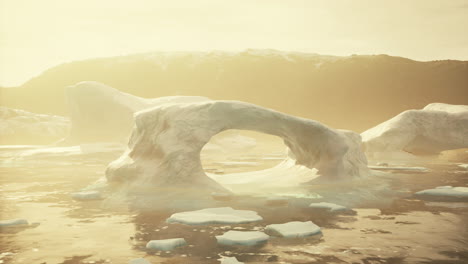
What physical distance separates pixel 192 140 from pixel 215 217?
13.5 feet

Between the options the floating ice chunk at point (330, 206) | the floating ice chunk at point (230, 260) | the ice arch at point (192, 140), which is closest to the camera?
the floating ice chunk at point (230, 260)

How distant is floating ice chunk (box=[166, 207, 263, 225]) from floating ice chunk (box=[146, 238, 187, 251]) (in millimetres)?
1290

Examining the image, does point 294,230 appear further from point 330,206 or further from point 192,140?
point 192,140

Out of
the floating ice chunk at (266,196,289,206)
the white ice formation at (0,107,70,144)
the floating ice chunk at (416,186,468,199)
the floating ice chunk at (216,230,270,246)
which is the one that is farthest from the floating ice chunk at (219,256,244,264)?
the white ice formation at (0,107,70,144)

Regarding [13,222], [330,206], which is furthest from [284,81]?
[13,222]

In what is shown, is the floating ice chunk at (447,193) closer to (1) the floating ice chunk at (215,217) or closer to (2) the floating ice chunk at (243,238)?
(1) the floating ice chunk at (215,217)

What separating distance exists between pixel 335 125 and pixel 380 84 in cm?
1201

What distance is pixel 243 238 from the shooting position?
19.4ft

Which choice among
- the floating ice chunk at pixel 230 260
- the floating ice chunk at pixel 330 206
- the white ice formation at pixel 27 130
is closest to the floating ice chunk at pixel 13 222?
the floating ice chunk at pixel 230 260

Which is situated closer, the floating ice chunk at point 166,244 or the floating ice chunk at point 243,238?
the floating ice chunk at point 166,244

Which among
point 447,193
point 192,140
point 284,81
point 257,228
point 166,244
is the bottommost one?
point 447,193

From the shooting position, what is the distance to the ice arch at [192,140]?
36.5 ft

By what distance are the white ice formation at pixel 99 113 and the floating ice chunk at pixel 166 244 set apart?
20990mm

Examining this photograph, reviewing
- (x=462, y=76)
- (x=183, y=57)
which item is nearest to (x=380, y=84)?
(x=462, y=76)
